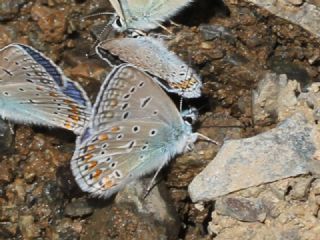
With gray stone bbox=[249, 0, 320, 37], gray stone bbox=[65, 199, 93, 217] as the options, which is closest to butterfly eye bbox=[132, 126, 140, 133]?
gray stone bbox=[65, 199, 93, 217]

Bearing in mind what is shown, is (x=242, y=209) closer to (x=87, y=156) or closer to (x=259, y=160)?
(x=259, y=160)

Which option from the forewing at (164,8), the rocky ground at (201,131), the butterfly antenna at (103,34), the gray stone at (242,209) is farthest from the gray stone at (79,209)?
the forewing at (164,8)

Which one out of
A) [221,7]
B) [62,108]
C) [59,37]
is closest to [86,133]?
[62,108]

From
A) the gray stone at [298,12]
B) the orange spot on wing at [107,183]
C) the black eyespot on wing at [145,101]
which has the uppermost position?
the gray stone at [298,12]

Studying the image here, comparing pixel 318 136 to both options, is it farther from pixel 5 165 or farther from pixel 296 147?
pixel 5 165

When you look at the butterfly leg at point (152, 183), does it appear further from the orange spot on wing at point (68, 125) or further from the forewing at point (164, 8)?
the forewing at point (164, 8)
